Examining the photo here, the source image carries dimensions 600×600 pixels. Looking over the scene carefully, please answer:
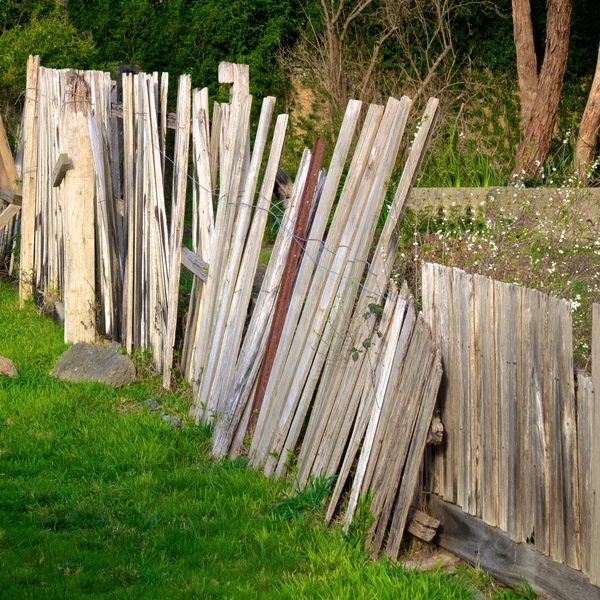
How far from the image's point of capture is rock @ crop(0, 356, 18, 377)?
6254 millimetres

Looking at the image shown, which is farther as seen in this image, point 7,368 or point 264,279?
point 7,368

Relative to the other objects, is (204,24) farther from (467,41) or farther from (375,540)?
(375,540)

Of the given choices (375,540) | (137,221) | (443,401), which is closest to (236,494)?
(375,540)

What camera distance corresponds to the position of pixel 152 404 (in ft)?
19.1

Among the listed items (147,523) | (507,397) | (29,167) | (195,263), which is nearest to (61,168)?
(195,263)

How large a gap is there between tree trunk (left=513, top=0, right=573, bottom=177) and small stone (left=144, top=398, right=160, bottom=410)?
5640mm

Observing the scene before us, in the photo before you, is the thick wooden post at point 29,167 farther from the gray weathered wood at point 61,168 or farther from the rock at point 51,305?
the gray weathered wood at point 61,168

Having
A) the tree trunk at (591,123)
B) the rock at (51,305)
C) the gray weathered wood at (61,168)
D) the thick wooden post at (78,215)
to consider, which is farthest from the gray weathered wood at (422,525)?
the tree trunk at (591,123)

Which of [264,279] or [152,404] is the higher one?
[264,279]

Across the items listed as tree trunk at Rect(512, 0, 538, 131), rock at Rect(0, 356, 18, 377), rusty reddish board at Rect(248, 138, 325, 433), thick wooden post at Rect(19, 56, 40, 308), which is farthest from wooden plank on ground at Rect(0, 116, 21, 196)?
tree trunk at Rect(512, 0, 538, 131)

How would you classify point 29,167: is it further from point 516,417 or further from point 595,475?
point 595,475

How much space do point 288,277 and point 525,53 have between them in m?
7.05

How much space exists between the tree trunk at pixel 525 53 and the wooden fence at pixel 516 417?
24.8ft

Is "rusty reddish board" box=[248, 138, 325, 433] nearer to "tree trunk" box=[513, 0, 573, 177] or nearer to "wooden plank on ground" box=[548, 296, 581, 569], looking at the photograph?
"wooden plank on ground" box=[548, 296, 581, 569]
